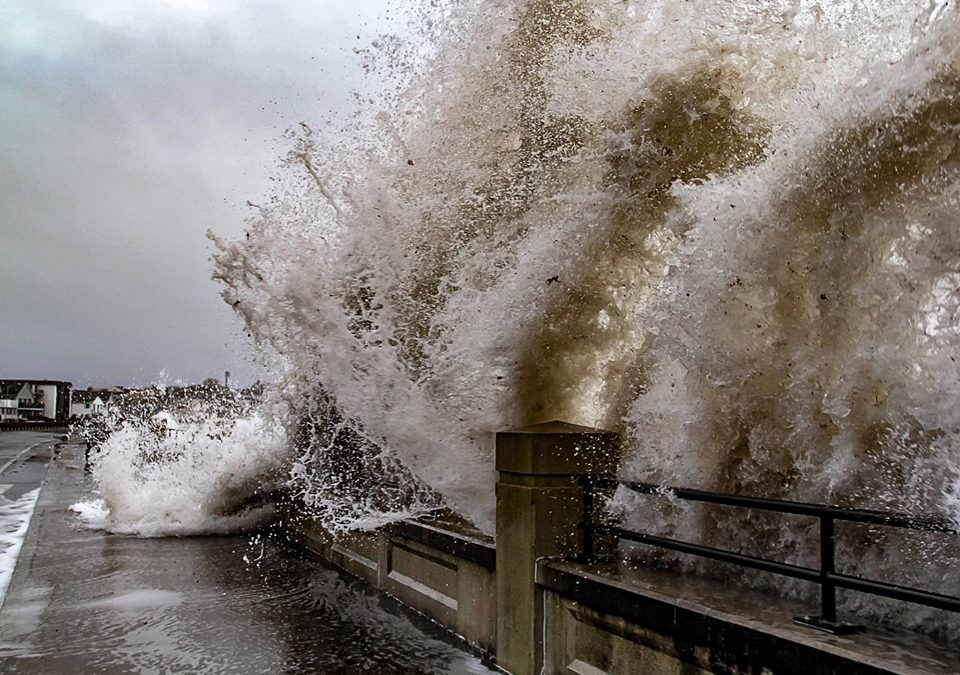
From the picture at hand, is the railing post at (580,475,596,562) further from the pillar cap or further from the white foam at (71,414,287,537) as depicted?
the white foam at (71,414,287,537)

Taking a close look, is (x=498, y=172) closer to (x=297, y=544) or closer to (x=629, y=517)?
(x=629, y=517)

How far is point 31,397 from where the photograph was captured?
121125mm

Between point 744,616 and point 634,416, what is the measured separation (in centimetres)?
298

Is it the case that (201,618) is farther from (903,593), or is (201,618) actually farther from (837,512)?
(903,593)

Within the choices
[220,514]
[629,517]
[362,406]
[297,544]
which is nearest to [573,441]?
[629,517]

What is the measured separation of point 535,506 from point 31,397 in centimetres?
13354

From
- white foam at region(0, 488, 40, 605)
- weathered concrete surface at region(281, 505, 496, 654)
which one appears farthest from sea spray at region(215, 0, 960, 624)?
white foam at region(0, 488, 40, 605)

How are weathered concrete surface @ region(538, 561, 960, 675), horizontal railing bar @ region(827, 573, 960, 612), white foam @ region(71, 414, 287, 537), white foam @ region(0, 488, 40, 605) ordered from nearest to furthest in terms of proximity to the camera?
horizontal railing bar @ region(827, 573, 960, 612) < weathered concrete surface @ region(538, 561, 960, 675) < white foam @ region(0, 488, 40, 605) < white foam @ region(71, 414, 287, 537)

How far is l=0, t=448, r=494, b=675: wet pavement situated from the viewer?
5910 mm

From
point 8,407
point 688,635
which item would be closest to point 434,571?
point 688,635

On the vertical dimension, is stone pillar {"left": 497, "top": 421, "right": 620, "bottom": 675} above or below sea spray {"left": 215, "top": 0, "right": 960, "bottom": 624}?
below

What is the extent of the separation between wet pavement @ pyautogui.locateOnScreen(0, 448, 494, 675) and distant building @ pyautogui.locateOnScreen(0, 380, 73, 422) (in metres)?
119

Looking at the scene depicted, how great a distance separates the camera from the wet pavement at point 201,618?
5910 millimetres

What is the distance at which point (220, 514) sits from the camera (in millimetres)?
12570
